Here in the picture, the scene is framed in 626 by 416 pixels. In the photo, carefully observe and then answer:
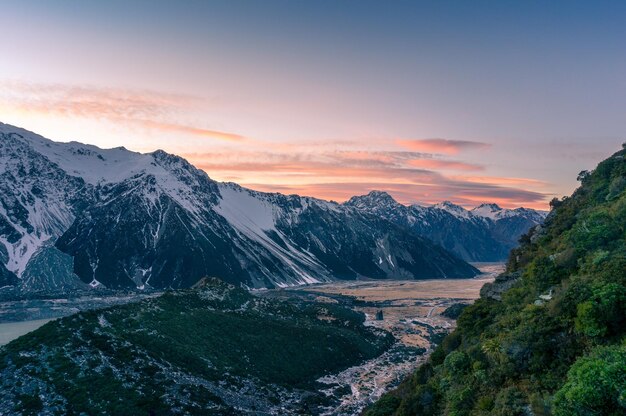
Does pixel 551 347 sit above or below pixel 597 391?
below

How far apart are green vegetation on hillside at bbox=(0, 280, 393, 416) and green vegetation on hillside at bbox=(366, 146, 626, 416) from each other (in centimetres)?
4742

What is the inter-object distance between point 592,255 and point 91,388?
82671mm

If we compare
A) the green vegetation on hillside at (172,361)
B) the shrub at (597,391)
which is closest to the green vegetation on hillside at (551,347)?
the shrub at (597,391)

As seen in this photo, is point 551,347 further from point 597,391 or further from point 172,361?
point 172,361

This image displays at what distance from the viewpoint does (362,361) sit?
14612 centimetres

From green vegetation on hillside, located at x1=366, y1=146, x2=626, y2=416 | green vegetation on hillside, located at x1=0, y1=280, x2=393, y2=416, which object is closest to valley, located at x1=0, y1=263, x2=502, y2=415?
green vegetation on hillside, located at x1=0, y1=280, x2=393, y2=416

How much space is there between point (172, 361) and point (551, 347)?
87971 millimetres

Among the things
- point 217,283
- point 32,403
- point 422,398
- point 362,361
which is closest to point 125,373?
point 32,403

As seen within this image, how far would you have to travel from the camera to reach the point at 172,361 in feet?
348

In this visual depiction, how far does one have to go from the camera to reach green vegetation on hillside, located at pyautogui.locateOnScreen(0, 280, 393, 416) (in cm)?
8356

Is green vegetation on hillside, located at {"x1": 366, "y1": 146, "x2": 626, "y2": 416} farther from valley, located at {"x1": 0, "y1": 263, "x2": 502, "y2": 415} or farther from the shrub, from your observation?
valley, located at {"x1": 0, "y1": 263, "x2": 502, "y2": 415}

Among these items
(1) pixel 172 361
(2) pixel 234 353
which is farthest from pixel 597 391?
(2) pixel 234 353

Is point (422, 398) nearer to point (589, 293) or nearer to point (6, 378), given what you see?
point (589, 293)

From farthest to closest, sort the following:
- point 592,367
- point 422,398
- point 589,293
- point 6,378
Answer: point 6,378
point 422,398
point 589,293
point 592,367
